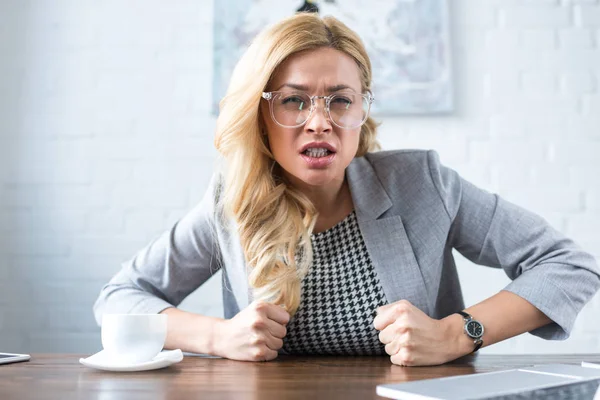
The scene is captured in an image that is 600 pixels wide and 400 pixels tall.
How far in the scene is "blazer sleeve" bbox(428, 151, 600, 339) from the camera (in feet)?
4.10

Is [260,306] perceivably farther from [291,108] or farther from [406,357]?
[291,108]

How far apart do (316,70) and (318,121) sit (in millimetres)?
121

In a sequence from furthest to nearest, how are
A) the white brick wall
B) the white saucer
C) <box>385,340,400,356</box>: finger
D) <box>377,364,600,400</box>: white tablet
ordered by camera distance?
the white brick wall → <box>385,340,400,356</box>: finger → the white saucer → <box>377,364,600,400</box>: white tablet

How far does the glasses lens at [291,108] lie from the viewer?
1.33m

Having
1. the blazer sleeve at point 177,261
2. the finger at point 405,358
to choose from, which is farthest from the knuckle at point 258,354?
the blazer sleeve at point 177,261

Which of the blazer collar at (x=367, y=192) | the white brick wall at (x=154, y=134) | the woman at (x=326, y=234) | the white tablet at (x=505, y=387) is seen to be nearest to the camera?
the white tablet at (x=505, y=387)

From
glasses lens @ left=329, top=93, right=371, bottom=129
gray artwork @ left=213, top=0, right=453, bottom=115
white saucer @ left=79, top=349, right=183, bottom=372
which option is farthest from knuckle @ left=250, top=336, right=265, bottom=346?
gray artwork @ left=213, top=0, right=453, bottom=115

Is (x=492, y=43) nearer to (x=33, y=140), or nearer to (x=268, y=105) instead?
(x=268, y=105)

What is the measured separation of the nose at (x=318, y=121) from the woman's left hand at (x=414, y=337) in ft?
1.27

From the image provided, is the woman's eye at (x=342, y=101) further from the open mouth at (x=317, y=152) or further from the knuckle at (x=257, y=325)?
the knuckle at (x=257, y=325)

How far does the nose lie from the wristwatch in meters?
0.46

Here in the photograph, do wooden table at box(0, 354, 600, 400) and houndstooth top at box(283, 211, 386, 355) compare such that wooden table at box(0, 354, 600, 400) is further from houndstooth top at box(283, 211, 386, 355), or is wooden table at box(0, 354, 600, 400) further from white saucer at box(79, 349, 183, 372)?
houndstooth top at box(283, 211, 386, 355)

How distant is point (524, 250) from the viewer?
137cm

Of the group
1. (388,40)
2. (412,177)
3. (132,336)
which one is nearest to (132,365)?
(132,336)
